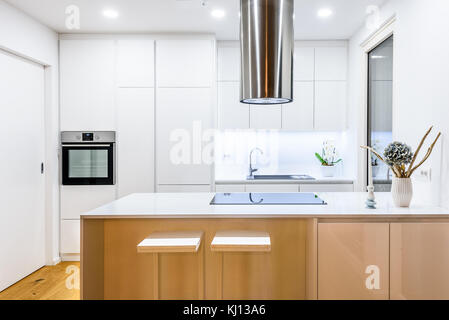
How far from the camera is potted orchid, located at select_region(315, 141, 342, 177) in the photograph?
430 cm

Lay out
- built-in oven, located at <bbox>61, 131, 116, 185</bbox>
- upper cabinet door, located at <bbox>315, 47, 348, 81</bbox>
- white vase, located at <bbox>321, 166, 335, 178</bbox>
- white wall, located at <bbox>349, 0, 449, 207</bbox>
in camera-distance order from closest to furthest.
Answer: white wall, located at <bbox>349, 0, 449, 207</bbox> → built-in oven, located at <bbox>61, 131, 116, 185</bbox> → upper cabinet door, located at <bbox>315, 47, 348, 81</bbox> → white vase, located at <bbox>321, 166, 335, 178</bbox>

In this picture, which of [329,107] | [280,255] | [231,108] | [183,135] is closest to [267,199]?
[280,255]

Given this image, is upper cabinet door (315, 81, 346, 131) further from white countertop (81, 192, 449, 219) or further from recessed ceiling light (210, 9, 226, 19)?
white countertop (81, 192, 449, 219)

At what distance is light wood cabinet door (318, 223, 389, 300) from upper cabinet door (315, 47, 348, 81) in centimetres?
255

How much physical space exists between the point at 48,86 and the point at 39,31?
0.57m

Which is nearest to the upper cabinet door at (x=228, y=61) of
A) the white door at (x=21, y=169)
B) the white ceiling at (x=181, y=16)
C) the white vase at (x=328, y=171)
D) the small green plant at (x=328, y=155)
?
the white ceiling at (x=181, y=16)

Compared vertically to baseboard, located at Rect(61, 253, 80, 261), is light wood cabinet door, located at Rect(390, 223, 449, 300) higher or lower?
higher

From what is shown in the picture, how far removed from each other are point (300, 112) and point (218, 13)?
5.09 ft

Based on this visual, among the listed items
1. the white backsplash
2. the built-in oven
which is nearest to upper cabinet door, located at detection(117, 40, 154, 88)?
the built-in oven

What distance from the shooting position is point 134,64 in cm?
388

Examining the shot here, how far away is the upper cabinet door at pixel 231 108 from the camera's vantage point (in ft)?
13.7

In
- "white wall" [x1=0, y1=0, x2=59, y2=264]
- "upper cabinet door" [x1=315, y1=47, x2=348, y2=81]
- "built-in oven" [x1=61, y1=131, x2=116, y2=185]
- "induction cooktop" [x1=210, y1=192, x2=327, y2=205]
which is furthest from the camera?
"upper cabinet door" [x1=315, y1=47, x2=348, y2=81]

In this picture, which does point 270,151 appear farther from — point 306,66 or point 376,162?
point 376,162

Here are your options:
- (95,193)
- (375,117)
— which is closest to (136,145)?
(95,193)
